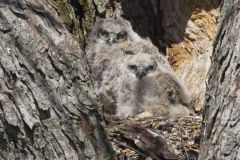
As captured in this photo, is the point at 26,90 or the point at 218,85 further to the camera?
the point at 218,85

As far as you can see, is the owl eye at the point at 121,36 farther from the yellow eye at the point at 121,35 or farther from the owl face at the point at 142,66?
the owl face at the point at 142,66

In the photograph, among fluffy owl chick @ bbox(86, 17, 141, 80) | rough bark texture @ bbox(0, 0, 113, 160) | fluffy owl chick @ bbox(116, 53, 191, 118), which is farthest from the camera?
fluffy owl chick @ bbox(86, 17, 141, 80)

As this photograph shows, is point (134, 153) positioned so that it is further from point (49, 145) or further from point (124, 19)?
point (124, 19)

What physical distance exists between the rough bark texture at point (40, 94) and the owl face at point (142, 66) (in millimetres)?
3490

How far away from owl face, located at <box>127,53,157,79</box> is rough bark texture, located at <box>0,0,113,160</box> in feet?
11.5

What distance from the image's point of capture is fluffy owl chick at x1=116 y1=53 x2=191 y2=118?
6.52 metres

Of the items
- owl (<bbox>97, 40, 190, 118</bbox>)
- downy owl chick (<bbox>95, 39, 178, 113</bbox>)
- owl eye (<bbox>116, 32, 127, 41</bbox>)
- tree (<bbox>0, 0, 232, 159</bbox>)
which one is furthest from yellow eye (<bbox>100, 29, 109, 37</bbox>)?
tree (<bbox>0, 0, 232, 159</bbox>)

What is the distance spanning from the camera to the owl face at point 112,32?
276 inches

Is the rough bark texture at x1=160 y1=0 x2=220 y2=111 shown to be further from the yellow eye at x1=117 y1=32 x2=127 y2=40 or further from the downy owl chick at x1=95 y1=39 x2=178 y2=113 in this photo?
the yellow eye at x1=117 y1=32 x2=127 y2=40

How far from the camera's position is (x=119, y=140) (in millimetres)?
5027

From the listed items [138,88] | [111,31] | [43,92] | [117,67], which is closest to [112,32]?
[111,31]

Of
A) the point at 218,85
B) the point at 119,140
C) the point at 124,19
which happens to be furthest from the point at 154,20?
the point at 218,85

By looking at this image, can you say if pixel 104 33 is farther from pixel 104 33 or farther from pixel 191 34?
pixel 191 34

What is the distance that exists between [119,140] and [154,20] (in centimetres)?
259
